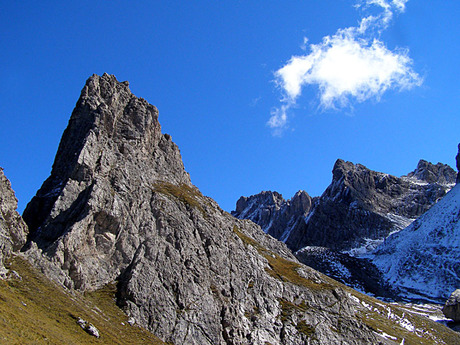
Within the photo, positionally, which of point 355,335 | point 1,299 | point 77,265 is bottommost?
point 1,299

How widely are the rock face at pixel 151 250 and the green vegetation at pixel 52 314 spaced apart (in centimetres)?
340

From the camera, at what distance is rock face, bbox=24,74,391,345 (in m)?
69.4

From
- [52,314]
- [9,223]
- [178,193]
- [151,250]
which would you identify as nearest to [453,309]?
[178,193]

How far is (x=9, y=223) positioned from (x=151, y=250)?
27.6 meters

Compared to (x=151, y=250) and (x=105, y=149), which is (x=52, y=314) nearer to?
(x=151, y=250)

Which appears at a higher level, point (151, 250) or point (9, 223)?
point (151, 250)

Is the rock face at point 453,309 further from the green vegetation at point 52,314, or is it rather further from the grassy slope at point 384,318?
the green vegetation at point 52,314

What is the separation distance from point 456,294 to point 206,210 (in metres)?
122

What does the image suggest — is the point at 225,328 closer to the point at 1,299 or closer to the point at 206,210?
the point at 206,210

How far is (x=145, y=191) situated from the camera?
3617 inches

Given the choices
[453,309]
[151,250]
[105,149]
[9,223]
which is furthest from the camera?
[453,309]

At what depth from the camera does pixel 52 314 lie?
47969 mm

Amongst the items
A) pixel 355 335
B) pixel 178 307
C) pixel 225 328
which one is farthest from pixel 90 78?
pixel 355 335

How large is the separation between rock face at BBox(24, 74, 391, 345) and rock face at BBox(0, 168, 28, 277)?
8.08ft
